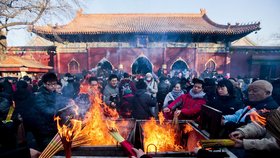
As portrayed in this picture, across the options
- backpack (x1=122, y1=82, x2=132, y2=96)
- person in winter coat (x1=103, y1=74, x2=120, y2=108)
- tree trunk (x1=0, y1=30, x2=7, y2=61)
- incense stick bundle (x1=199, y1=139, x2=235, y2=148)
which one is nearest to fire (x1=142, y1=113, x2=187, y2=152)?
incense stick bundle (x1=199, y1=139, x2=235, y2=148)

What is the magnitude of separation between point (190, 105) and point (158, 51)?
11723 mm

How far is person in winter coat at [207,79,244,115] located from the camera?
3.51 meters

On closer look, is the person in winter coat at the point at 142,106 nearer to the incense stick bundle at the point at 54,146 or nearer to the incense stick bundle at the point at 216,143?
the incense stick bundle at the point at 54,146

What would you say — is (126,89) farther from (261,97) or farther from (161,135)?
(261,97)

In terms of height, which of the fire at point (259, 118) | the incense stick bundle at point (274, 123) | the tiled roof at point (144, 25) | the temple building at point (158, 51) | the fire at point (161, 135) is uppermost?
the tiled roof at point (144, 25)

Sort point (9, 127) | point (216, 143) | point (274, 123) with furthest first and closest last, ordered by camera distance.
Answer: point (9, 127), point (216, 143), point (274, 123)

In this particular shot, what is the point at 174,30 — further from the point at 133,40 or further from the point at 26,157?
the point at 26,157

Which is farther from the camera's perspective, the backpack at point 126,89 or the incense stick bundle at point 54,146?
the backpack at point 126,89

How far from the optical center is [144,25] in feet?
51.0

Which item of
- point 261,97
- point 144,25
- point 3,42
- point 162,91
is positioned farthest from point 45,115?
point 3,42

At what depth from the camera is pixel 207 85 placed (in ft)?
17.5

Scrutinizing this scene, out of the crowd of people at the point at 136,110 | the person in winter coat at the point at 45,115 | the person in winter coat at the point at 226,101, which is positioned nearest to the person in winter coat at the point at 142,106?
the crowd of people at the point at 136,110

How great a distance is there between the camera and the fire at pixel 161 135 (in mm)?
2807

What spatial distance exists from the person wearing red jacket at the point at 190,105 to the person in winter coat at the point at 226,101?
1.08ft
